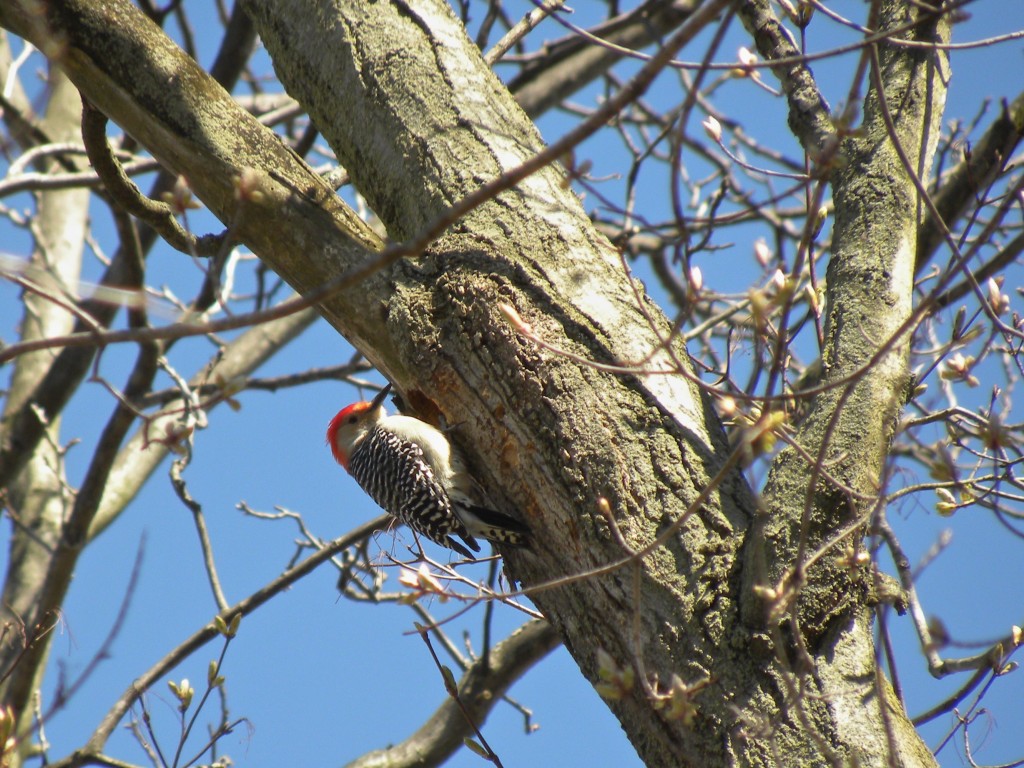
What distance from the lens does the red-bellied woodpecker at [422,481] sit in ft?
13.1

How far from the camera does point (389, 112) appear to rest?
3.44 metres

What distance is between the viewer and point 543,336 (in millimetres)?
3006

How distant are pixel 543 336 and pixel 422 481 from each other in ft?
6.20

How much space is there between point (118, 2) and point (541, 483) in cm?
208

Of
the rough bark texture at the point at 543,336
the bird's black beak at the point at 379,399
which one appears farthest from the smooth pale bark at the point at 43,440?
the rough bark texture at the point at 543,336

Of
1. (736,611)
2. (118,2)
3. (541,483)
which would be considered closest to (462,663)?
(541,483)

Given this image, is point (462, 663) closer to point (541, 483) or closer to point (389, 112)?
point (541, 483)

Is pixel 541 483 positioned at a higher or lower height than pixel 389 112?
lower

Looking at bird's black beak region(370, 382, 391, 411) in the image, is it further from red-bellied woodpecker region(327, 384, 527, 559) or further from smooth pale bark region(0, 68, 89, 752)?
smooth pale bark region(0, 68, 89, 752)

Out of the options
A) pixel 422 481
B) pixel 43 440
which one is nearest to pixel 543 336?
pixel 422 481

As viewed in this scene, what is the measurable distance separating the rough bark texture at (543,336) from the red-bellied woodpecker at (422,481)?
0.46m

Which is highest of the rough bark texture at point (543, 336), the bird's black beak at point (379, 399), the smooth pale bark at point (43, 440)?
the smooth pale bark at point (43, 440)

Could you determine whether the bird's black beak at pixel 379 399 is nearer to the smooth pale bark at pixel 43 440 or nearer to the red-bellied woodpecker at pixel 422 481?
the red-bellied woodpecker at pixel 422 481

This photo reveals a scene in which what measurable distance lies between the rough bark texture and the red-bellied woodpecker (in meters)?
0.46
